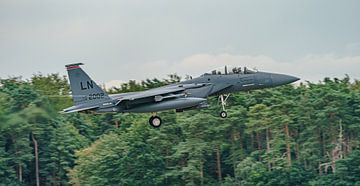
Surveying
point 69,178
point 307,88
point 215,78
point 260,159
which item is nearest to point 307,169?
point 260,159

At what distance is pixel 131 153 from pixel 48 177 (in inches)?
388

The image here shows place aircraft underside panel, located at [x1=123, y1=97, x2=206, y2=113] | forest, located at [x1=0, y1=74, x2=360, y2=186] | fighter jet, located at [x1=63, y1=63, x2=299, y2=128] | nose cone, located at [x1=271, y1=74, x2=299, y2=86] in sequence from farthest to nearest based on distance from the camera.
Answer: forest, located at [x1=0, y1=74, x2=360, y2=186] < nose cone, located at [x1=271, y1=74, x2=299, y2=86] < fighter jet, located at [x1=63, y1=63, x2=299, y2=128] < aircraft underside panel, located at [x1=123, y1=97, x2=206, y2=113]

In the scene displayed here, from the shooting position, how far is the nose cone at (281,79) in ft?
156

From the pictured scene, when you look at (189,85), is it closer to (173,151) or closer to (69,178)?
(173,151)

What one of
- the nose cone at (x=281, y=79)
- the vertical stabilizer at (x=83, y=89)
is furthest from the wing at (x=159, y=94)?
the nose cone at (x=281, y=79)

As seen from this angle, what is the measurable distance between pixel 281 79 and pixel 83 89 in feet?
30.5

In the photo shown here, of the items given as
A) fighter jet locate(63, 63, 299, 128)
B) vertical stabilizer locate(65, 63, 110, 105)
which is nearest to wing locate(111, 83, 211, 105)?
fighter jet locate(63, 63, 299, 128)

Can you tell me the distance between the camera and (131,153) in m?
91.4

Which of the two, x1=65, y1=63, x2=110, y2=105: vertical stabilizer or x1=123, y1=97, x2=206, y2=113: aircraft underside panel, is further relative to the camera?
x1=65, y1=63, x2=110, y2=105: vertical stabilizer

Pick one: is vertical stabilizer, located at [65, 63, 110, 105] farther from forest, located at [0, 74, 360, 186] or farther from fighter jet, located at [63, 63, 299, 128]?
forest, located at [0, 74, 360, 186]

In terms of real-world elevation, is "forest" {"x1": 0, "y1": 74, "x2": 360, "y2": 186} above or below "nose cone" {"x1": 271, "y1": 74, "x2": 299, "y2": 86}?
below

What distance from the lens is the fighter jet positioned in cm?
4616

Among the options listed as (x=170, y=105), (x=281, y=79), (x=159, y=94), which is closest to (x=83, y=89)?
(x=159, y=94)

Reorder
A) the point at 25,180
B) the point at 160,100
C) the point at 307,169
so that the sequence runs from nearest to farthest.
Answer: the point at 160,100, the point at 307,169, the point at 25,180
